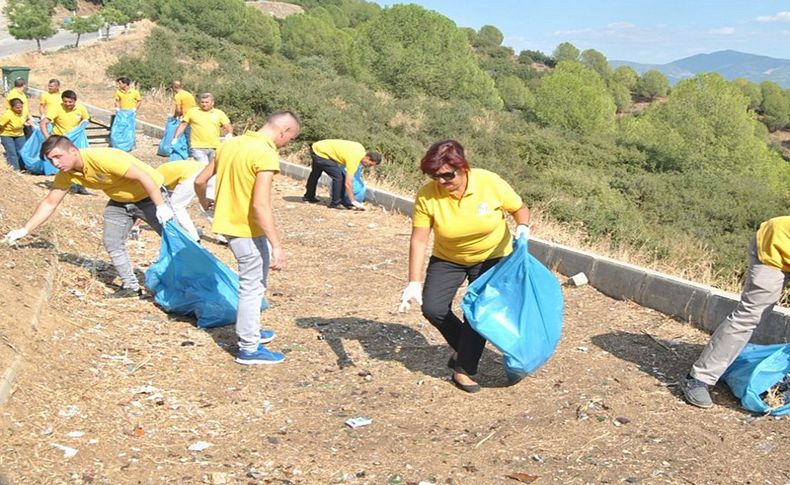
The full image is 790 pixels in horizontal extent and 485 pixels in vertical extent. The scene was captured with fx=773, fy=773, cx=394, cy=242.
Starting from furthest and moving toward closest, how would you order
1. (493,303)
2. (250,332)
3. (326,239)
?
(326,239) < (250,332) < (493,303)

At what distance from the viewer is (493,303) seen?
14.0 ft

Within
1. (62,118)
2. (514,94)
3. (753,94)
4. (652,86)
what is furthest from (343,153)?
(652,86)

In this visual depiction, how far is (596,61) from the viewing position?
9606cm

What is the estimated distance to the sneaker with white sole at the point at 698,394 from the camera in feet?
13.8

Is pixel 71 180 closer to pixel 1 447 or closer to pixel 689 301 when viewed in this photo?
pixel 1 447

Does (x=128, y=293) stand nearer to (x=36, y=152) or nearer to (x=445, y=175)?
(x=445, y=175)

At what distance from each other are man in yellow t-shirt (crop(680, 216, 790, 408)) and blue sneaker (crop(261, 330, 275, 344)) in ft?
8.72

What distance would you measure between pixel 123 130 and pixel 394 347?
9.53m

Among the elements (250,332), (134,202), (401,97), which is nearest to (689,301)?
(250,332)

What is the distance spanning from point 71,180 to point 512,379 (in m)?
3.32

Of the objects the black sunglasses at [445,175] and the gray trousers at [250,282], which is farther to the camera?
the gray trousers at [250,282]

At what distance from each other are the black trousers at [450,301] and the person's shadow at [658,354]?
3.79 feet

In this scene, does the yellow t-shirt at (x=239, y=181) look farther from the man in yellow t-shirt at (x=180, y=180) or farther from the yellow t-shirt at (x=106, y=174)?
the man in yellow t-shirt at (x=180, y=180)

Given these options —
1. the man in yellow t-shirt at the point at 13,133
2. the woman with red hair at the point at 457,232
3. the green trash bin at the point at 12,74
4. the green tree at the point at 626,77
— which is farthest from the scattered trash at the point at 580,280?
the green tree at the point at 626,77
